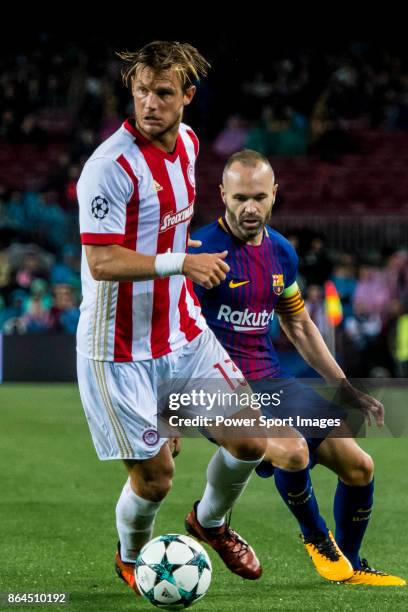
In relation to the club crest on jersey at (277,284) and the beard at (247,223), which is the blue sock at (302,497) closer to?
the club crest on jersey at (277,284)

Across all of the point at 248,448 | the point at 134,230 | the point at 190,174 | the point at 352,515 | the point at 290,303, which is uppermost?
the point at 190,174

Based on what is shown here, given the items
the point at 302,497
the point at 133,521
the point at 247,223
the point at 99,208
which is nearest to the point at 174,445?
the point at 133,521

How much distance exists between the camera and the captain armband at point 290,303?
5.57 meters

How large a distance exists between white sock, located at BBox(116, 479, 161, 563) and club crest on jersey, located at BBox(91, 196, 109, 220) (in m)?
1.19

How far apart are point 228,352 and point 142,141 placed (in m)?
1.30

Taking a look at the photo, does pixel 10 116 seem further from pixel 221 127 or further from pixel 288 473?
pixel 288 473

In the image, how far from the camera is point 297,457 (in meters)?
5.10

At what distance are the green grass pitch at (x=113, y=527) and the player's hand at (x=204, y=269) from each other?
132 cm

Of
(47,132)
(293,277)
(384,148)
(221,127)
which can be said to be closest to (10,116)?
(47,132)

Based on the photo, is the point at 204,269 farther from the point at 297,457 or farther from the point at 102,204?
the point at 297,457

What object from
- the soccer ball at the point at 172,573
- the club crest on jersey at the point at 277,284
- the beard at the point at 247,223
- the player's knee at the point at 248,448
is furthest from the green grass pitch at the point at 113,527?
the beard at the point at 247,223

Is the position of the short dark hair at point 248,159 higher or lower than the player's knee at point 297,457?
higher

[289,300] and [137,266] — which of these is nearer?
[137,266]

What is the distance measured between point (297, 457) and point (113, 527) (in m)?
1.76
